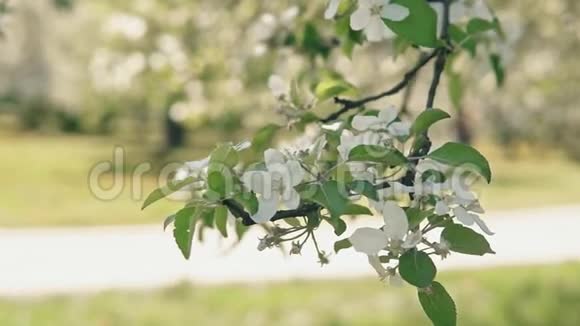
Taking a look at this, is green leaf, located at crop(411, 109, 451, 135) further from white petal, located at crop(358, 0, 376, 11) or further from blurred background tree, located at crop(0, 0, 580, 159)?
blurred background tree, located at crop(0, 0, 580, 159)

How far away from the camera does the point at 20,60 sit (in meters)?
22.7

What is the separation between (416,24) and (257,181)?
38 cm

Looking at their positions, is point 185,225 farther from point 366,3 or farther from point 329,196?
point 366,3

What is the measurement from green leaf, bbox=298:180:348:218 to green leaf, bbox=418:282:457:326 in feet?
0.56

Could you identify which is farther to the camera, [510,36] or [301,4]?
[301,4]

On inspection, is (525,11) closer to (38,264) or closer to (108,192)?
(38,264)

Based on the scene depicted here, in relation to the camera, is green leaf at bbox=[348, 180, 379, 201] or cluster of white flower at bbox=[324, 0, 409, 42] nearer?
green leaf at bbox=[348, 180, 379, 201]

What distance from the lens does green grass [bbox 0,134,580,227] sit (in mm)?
10789

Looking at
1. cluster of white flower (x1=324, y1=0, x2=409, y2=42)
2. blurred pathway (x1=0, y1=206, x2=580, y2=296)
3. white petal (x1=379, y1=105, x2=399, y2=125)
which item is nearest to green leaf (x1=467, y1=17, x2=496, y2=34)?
cluster of white flower (x1=324, y1=0, x2=409, y2=42)

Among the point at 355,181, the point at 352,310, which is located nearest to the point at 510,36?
the point at 355,181

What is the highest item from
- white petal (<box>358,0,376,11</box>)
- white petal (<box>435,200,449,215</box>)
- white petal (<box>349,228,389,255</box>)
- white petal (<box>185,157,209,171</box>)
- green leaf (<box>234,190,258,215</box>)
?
white petal (<box>358,0,376,11</box>)

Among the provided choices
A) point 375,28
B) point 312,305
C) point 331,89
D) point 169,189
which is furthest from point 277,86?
point 312,305

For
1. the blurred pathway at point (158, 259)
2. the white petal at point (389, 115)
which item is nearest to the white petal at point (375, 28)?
the white petal at point (389, 115)

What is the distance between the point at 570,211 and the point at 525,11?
5.22m
